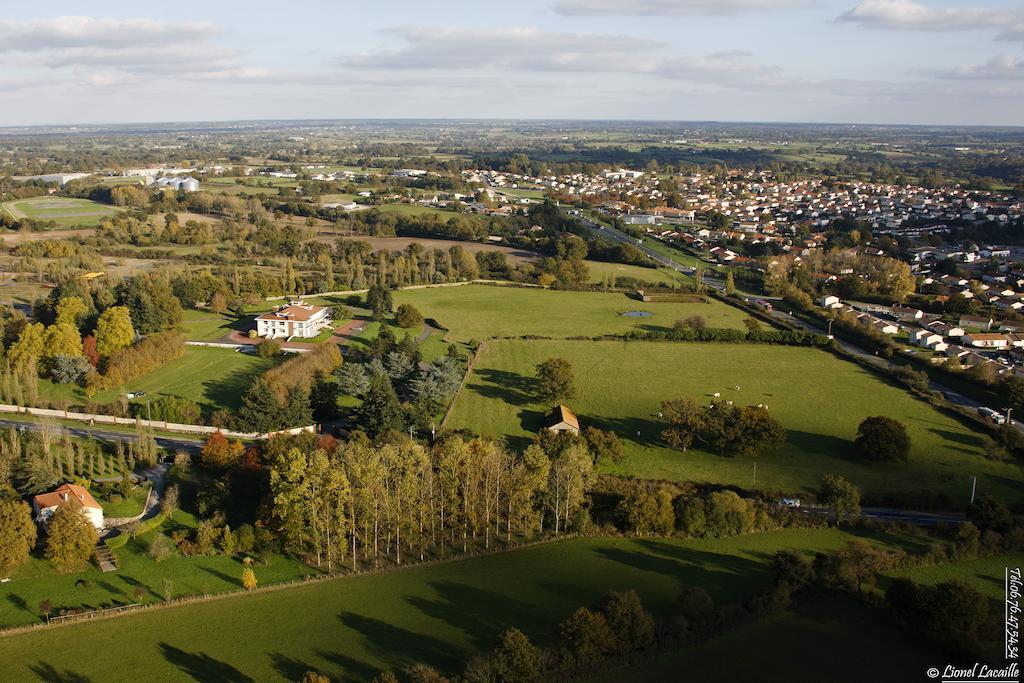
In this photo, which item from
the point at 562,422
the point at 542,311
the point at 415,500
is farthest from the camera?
the point at 542,311

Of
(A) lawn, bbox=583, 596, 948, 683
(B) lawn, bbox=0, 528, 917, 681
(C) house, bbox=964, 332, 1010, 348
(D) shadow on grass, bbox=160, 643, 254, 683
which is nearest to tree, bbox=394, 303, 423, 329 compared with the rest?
(B) lawn, bbox=0, 528, 917, 681

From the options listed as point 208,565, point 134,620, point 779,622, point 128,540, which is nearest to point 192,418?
point 128,540

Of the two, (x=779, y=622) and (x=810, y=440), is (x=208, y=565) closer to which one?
(x=779, y=622)

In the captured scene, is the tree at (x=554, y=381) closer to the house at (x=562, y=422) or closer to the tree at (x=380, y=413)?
the house at (x=562, y=422)

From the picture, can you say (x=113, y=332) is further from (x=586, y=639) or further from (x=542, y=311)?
(x=586, y=639)

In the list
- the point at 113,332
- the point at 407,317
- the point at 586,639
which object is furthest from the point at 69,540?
the point at 407,317

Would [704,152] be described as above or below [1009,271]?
above

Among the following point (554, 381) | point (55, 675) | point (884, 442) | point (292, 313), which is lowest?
point (55, 675)
